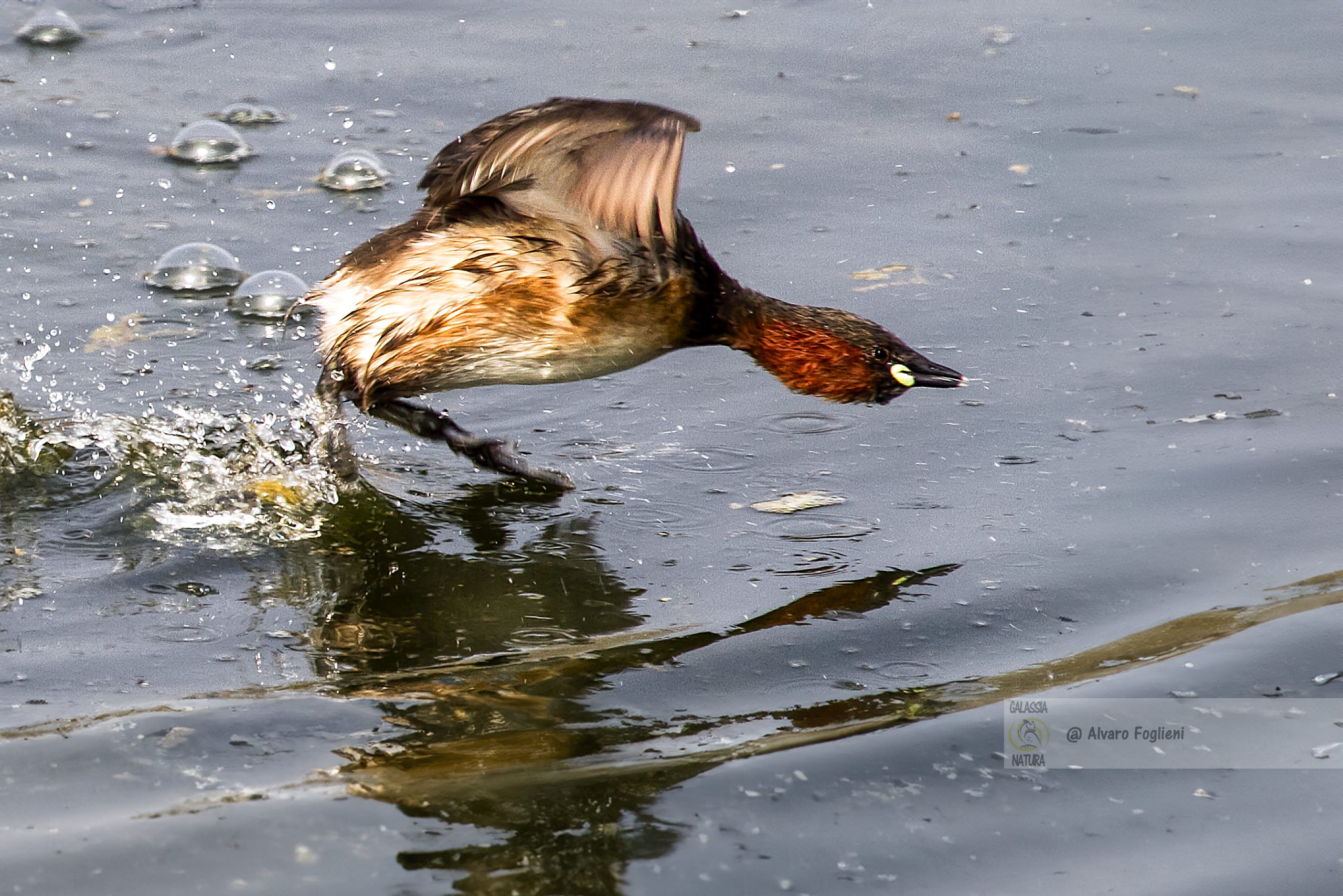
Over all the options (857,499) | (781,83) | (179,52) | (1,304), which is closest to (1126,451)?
(857,499)

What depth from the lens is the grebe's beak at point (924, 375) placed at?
5754 millimetres

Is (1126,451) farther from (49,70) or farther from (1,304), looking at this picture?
(49,70)

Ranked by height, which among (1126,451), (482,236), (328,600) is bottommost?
(328,600)

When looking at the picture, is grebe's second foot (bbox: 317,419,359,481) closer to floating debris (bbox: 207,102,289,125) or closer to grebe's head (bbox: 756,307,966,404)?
grebe's head (bbox: 756,307,966,404)

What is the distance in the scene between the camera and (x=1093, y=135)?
799 centimetres

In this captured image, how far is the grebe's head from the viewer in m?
5.88

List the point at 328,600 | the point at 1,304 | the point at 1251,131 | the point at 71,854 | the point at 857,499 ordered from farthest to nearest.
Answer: the point at 1251,131, the point at 1,304, the point at 857,499, the point at 328,600, the point at 71,854

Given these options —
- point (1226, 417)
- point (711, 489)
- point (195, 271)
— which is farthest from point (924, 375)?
point (195, 271)

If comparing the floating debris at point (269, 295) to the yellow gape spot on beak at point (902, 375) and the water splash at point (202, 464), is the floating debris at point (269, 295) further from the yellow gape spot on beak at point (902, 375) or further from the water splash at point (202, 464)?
the yellow gape spot on beak at point (902, 375)

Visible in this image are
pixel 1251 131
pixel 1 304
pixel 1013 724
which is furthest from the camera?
pixel 1251 131

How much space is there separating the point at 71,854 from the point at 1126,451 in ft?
12.5

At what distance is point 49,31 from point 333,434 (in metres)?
4.79

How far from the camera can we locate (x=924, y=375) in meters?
5.79


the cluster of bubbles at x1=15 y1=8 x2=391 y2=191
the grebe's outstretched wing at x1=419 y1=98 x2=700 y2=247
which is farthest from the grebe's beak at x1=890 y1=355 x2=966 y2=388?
the cluster of bubbles at x1=15 y1=8 x2=391 y2=191
